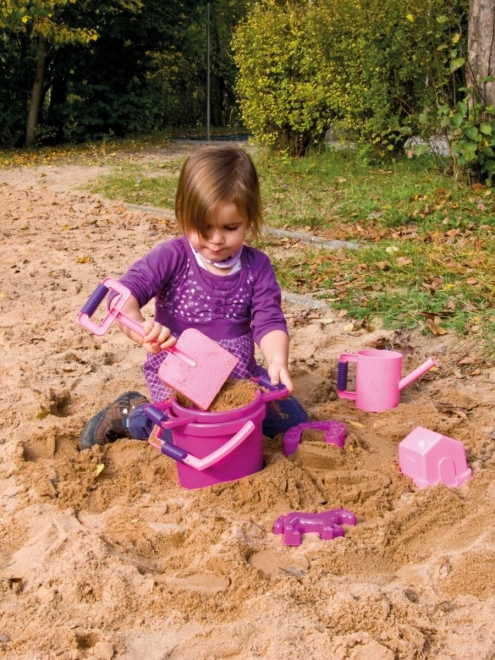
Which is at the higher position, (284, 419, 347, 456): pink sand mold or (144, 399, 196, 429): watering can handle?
(144, 399, 196, 429): watering can handle

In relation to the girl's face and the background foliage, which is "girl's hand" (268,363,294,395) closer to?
the girl's face

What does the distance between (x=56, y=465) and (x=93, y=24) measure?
11.8 metres

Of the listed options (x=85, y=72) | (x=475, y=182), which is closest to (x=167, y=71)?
(x=85, y=72)

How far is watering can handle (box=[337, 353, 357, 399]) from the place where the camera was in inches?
114

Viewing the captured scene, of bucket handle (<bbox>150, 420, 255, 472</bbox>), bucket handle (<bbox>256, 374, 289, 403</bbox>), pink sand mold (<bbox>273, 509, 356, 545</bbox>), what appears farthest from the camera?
bucket handle (<bbox>256, 374, 289, 403</bbox>)

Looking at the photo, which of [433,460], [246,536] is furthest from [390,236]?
[246,536]

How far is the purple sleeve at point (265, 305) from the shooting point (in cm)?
249

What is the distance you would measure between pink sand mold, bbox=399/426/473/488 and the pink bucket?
41cm

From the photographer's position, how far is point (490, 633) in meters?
1.59

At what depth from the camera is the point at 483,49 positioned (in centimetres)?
604

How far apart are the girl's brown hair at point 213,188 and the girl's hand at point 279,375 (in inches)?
17.3

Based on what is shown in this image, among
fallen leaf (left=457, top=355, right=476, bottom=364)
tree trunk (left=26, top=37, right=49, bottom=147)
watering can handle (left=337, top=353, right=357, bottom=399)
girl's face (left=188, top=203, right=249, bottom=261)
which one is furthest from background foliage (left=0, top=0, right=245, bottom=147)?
girl's face (left=188, top=203, right=249, bottom=261)

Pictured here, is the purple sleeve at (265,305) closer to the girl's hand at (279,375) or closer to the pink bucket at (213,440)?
the girl's hand at (279,375)

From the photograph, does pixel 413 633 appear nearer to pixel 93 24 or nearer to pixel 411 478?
pixel 411 478
